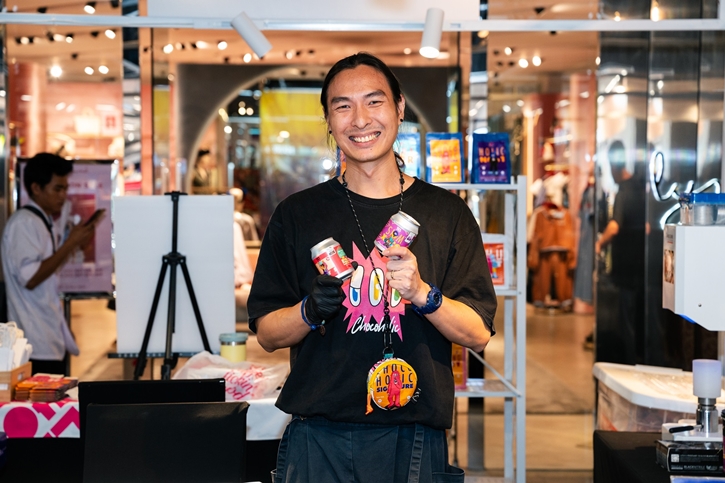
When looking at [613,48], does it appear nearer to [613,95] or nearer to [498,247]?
[613,95]

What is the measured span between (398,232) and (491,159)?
2.21m

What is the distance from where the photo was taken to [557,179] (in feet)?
29.1

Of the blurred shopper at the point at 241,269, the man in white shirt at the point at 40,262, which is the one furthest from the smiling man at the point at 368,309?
the blurred shopper at the point at 241,269

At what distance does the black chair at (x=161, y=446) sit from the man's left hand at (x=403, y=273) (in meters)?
0.67

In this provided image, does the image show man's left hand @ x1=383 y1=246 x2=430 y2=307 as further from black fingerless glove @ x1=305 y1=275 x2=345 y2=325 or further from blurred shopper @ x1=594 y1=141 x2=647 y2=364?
blurred shopper @ x1=594 y1=141 x2=647 y2=364

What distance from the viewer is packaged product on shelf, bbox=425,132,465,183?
12.2ft

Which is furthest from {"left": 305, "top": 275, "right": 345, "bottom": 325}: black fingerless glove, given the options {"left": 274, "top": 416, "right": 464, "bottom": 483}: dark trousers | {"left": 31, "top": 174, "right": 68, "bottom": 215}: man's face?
{"left": 31, "top": 174, "right": 68, "bottom": 215}: man's face

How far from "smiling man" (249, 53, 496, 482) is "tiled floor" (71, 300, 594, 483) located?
225cm

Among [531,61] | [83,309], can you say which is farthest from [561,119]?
[83,309]

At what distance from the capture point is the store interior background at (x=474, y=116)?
15.9 ft

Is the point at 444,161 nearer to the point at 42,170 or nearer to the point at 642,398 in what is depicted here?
the point at 642,398

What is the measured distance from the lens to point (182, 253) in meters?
3.65

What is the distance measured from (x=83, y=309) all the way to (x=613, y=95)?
7457 millimetres

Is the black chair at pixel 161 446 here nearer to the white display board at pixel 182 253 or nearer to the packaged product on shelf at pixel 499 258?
the white display board at pixel 182 253
